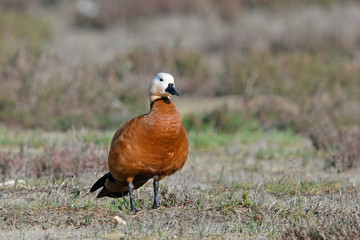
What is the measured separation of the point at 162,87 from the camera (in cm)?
505

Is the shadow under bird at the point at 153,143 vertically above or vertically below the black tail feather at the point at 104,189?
above

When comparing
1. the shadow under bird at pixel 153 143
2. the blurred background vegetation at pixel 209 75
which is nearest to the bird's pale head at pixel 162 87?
the shadow under bird at pixel 153 143

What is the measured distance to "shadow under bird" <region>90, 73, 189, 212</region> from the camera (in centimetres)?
489

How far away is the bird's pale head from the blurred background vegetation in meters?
3.45

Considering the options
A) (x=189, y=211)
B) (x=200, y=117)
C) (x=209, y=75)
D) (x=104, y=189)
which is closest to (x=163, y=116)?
(x=189, y=211)

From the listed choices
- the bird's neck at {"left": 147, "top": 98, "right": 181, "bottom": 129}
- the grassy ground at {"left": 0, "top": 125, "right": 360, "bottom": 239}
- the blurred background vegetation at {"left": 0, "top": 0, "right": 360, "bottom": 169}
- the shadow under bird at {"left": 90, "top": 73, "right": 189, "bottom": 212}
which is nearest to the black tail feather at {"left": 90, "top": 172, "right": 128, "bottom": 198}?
the grassy ground at {"left": 0, "top": 125, "right": 360, "bottom": 239}

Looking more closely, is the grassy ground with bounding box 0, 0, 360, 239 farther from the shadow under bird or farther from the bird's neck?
the bird's neck

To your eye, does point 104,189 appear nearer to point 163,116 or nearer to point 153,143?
point 153,143

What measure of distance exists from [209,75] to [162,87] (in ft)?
28.6

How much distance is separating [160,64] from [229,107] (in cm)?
306

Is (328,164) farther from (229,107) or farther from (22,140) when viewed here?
(22,140)

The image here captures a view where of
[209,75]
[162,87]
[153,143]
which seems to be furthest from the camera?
[209,75]

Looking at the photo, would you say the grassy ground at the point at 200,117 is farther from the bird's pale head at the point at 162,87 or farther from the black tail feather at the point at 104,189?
the bird's pale head at the point at 162,87

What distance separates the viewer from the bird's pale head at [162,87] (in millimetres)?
5035
